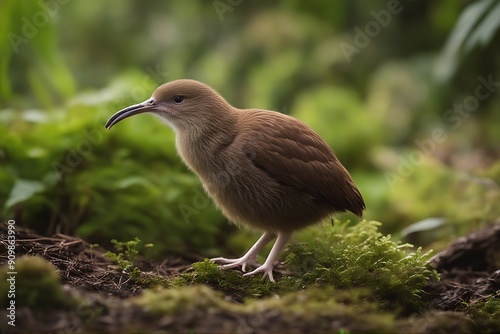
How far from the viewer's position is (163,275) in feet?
13.9

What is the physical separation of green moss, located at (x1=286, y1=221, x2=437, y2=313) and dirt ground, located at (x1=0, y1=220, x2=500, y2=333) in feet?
0.64

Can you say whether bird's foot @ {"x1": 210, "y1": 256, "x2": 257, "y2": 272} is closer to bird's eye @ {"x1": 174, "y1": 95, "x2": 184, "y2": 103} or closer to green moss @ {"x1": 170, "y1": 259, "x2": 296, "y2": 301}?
green moss @ {"x1": 170, "y1": 259, "x2": 296, "y2": 301}

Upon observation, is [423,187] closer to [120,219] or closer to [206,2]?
[120,219]

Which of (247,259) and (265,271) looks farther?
(247,259)

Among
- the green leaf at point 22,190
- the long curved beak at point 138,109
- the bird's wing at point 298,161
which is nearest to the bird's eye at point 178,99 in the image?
the long curved beak at point 138,109

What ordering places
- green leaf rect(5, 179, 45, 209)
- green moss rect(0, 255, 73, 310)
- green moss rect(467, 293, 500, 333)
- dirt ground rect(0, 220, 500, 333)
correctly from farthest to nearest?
green leaf rect(5, 179, 45, 209), green moss rect(467, 293, 500, 333), green moss rect(0, 255, 73, 310), dirt ground rect(0, 220, 500, 333)

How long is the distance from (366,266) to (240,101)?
19.7ft

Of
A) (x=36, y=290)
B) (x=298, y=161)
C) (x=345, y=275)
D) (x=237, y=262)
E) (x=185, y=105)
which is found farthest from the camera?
(x=185, y=105)

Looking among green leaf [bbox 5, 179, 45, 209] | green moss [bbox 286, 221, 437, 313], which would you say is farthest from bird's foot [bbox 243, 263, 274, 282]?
green leaf [bbox 5, 179, 45, 209]

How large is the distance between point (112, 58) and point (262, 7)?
307 centimetres

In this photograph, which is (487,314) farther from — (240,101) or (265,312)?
(240,101)

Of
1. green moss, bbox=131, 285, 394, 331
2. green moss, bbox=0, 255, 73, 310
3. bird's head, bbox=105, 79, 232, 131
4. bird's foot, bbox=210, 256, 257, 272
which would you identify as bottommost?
green moss, bbox=131, 285, 394, 331

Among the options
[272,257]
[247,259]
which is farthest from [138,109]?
[272,257]

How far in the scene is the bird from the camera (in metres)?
4.13
